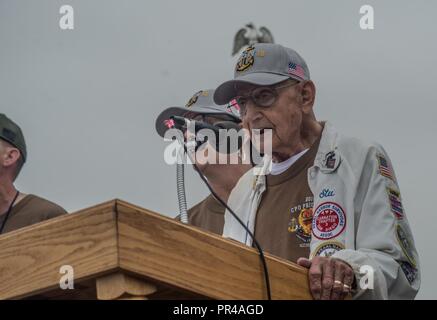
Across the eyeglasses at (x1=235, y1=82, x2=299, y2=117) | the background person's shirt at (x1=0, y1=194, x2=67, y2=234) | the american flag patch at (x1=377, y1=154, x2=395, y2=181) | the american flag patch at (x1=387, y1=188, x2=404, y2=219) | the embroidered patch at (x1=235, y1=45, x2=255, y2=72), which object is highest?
the embroidered patch at (x1=235, y1=45, x2=255, y2=72)

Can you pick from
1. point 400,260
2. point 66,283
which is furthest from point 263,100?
point 66,283

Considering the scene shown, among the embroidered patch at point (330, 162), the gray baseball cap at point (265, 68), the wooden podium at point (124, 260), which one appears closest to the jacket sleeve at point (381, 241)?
the embroidered patch at point (330, 162)

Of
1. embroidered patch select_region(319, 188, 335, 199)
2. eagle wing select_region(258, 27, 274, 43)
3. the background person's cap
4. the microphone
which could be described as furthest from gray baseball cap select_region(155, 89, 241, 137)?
eagle wing select_region(258, 27, 274, 43)

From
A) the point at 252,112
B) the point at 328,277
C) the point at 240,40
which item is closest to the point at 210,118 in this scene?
the point at 252,112

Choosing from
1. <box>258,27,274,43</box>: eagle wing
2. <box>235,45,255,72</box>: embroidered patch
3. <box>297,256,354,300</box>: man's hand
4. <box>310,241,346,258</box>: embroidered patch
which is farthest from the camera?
<box>258,27,274,43</box>: eagle wing

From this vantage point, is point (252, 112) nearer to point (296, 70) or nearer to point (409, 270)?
point (296, 70)

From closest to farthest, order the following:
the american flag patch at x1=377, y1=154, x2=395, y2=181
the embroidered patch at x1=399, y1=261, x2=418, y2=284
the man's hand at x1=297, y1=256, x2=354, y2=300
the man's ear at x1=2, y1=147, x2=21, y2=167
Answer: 1. the man's hand at x1=297, y1=256, x2=354, y2=300
2. the embroidered patch at x1=399, y1=261, x2=418, y2=284
3. the american flag patch at x1=377, y1=154, x2=395, y2=181
4. the man's ear at x1=2, y1=147, x2=21, y2=167

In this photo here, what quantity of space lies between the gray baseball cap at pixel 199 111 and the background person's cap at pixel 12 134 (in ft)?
2.90

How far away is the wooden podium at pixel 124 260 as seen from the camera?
2297mm

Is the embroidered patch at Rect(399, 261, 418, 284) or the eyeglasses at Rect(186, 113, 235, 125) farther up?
the eyeglasses at Rect(186, 113, 235, 125)

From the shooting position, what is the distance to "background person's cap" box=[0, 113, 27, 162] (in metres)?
5.17

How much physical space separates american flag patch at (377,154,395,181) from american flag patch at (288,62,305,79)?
2.03 ft

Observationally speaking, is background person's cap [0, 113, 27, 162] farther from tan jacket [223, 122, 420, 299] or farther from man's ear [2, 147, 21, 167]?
tan jacket [223, 122, 420, 299]
